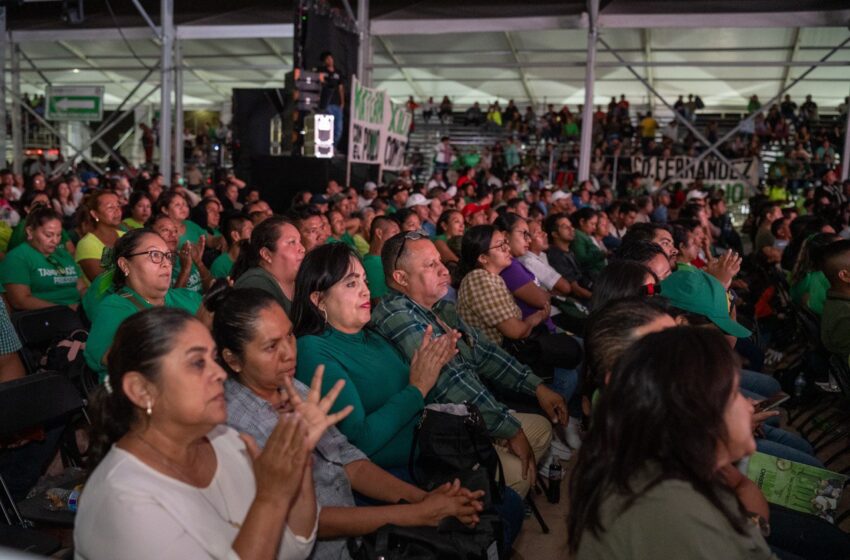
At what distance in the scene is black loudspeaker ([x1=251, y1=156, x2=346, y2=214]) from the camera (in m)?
9.67

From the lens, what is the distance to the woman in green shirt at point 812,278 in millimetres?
5168

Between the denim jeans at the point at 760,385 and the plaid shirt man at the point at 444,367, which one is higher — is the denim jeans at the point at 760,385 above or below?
below

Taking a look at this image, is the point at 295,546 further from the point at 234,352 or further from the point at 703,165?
the point at 703,165

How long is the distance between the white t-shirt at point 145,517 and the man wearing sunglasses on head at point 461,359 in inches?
53.5

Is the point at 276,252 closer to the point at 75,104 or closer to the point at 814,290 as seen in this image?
the point at 814,290

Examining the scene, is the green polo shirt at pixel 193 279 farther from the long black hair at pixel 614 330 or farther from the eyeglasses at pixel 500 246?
the long black hair at pixel 614 330

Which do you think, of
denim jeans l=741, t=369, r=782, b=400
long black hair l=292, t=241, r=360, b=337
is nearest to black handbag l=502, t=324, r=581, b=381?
denim jeans l=741, t=369, r=782, b=400

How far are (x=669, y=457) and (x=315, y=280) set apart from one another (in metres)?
1.58

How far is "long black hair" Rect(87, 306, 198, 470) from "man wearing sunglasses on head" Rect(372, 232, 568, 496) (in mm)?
1301

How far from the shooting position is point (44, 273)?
503cm

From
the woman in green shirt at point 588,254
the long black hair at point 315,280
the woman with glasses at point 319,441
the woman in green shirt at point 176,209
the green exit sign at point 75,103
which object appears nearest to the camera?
the woman with glasses at point 319,441

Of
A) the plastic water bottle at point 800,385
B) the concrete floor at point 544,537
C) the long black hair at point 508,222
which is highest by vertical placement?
the long black hair at point 508,222

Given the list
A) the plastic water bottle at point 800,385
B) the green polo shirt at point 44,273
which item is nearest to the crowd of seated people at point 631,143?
the plastic water bottle at point 800,385

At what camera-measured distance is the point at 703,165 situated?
14797mm
